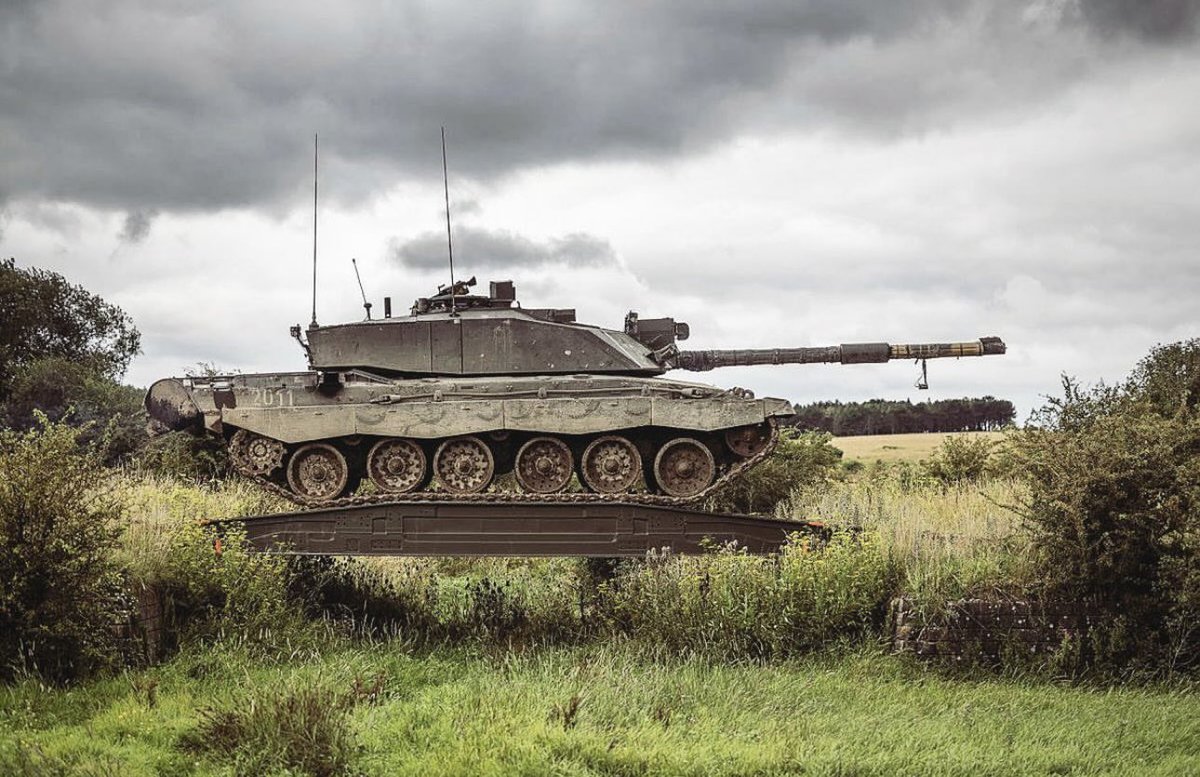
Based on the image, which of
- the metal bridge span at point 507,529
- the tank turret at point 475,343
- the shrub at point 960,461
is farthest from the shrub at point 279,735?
the shrub at point 960,461

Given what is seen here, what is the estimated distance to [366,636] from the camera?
40.1 ft

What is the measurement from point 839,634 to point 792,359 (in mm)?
6160

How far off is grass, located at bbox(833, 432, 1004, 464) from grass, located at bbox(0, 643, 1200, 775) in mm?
19805

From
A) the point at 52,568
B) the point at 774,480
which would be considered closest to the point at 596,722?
the point at 52,568

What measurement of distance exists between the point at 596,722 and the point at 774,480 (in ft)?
37.4

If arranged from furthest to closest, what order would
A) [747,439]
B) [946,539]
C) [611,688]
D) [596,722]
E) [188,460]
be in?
1. [188,460]
2. [747,439]
3. [946,539]
4. [611,688]
5. [596,722]

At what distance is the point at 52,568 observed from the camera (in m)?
9.78

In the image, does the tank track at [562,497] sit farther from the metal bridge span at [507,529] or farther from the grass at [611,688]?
the grass at [611,688]

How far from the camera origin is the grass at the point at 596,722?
24.9ft

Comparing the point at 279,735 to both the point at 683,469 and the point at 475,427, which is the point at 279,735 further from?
the point at 683,469

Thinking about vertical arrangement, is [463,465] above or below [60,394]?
below

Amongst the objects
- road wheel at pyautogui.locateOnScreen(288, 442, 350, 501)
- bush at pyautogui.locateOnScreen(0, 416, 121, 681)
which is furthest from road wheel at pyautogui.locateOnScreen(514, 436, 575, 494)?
bush at pyautogui.locateOnScreen(0, 416, 121, 681)

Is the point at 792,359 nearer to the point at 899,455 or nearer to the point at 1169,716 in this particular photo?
the point at 1169,716

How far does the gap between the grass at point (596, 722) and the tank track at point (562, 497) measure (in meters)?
2.52
